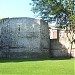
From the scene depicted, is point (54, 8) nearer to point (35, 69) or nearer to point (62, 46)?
point (62, 46)

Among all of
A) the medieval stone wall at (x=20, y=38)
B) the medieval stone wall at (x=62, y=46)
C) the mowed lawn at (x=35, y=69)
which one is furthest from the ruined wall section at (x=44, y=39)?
the mowed lawn at (x=35, y=69)

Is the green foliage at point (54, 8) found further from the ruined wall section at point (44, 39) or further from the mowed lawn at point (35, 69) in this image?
the mowed lawn at point (35, 69)

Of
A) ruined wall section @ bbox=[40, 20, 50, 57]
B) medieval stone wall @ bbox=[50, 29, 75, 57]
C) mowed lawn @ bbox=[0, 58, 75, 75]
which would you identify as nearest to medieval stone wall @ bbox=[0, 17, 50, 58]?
ruined wall section @ bbox=[40, 20, 50, 57]

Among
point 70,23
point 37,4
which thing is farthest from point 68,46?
point 37,4

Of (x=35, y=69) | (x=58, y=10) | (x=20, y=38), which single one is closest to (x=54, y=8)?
(x=58, y=10)

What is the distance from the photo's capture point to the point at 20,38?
47.7 m

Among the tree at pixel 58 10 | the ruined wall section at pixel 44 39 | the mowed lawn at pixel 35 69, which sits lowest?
the mowed lawn at pixel 35 69

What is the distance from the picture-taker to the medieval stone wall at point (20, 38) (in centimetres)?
4744

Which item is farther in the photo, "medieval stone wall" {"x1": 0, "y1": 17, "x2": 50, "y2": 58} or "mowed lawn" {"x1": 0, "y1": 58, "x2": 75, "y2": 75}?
"medieval stone wall" {"x1": 0, "y1": 17, "x2": 50, "y2": 58}

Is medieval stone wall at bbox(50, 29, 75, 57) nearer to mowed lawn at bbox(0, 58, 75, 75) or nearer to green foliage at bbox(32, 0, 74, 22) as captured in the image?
green foliage at bbox(32, 0, 74, 22)

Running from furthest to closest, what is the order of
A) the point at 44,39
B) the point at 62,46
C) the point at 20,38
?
the point at 62,46
the point at 44,39
the point at 20,38

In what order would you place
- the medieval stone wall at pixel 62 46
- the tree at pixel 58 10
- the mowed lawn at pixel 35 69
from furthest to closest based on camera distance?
the medieval stone wall at pixel 62 46 → the tree at pixel 58 10 → the mowed lawn at pixel 35 69

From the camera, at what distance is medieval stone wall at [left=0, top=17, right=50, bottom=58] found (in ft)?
156

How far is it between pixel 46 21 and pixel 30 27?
3813mm
